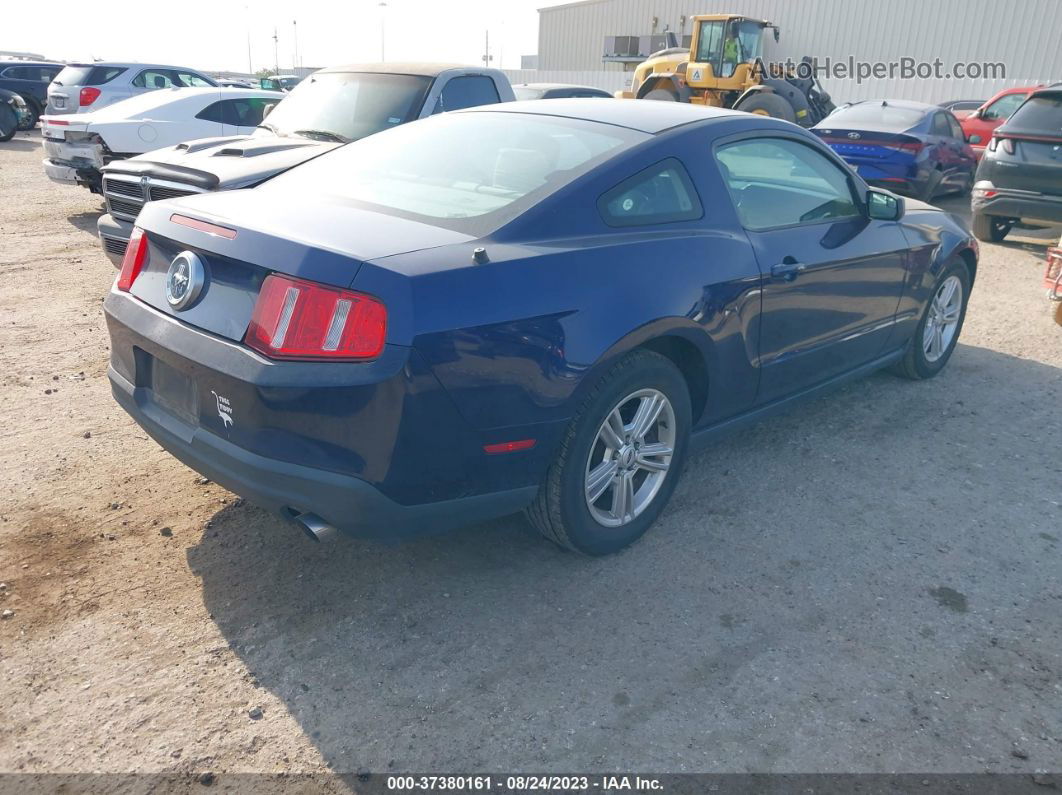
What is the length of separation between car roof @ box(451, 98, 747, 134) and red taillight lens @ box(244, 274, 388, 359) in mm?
1577

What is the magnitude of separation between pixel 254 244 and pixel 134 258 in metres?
0.79

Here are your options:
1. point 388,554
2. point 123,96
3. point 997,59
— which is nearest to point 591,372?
point 388,554

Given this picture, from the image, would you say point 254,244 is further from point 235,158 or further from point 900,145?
point 900,145

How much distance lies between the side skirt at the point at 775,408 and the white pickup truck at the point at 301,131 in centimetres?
354

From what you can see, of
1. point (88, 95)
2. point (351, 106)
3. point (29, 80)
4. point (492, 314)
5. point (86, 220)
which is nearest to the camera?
point (492, 314)

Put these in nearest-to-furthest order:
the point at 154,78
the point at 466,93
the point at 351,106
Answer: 1. the point at 351,106
2. the point at 466,93
3. the point at 154,78

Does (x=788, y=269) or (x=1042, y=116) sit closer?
(x=788, y=269)

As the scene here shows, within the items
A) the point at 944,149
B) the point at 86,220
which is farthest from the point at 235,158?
the point at 944,149

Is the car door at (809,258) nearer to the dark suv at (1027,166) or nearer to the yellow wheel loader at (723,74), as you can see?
the dark suv at (1027,166)

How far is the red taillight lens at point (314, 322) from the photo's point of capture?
252 cm

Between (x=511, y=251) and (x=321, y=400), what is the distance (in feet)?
2.56

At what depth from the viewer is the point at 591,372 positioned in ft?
9.63

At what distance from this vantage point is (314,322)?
2564 millimetres

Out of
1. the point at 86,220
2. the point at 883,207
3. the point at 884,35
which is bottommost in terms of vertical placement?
the point at 86,220
